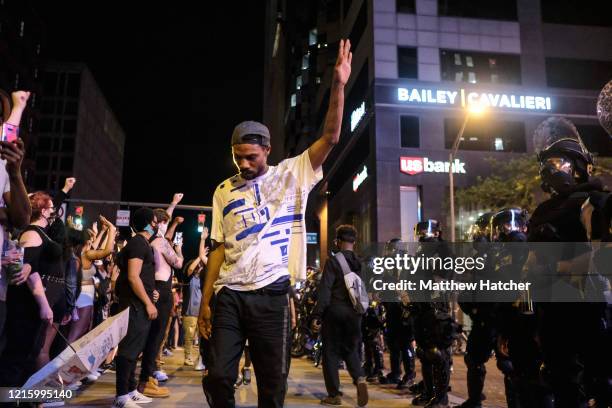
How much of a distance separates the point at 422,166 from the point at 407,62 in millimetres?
6359

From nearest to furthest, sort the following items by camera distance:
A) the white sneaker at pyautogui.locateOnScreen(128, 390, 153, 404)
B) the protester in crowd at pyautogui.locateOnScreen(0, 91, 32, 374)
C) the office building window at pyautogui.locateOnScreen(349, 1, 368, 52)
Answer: the protester in crowd at pyautogui.locateOnScreen(0, 91, 32, 374), the white sneaker at pyautogui.locateOnScreen(128, 390, 153, 404), the office building window at pyautogui.locateOnScreen(349, 1, 368, 52)

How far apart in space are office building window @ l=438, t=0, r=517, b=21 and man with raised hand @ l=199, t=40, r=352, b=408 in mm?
32235

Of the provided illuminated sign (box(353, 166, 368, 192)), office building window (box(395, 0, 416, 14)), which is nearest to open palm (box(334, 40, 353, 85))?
illuminated sign (box(353, 166, 368, 192))

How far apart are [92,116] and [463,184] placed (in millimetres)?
89032

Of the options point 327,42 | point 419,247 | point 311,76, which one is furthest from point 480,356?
point 311,76

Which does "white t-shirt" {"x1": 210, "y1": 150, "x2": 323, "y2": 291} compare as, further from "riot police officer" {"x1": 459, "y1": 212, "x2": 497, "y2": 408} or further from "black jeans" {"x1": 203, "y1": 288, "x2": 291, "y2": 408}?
"riot police officer" {"x1": 459, "y1": 212, "x2": 497, "y2": 408}

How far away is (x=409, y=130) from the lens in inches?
1230

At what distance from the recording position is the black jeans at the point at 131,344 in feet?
18.1

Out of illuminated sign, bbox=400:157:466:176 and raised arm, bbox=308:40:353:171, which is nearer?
raised arm, bbox=308:40:353:171

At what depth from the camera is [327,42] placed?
162 feet

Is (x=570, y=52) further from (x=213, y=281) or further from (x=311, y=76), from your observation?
(x=213, y=281)

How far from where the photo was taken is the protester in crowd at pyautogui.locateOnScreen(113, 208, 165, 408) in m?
5.53

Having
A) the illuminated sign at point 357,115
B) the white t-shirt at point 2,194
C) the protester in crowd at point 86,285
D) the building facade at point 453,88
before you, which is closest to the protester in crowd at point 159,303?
the protester in crowd at point 86,285

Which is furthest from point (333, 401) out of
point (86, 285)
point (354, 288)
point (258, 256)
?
point (86, 285)
